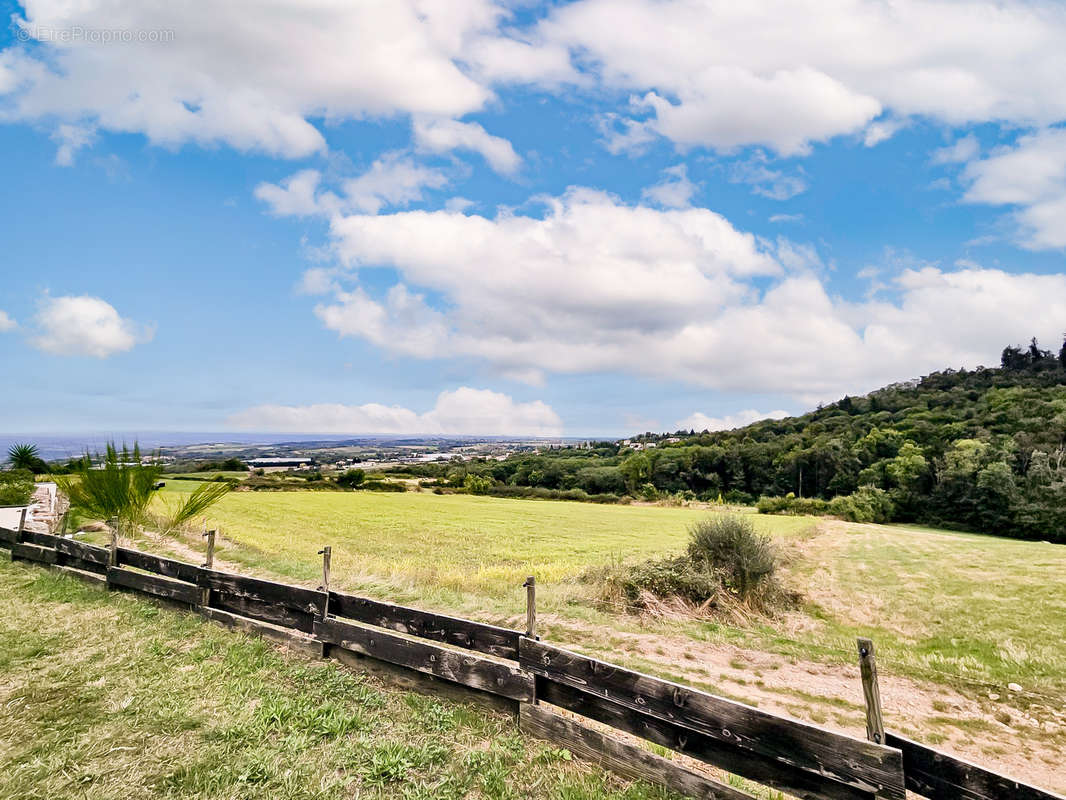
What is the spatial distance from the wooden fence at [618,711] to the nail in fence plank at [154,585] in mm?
502

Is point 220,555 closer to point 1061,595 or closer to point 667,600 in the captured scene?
point 667,600

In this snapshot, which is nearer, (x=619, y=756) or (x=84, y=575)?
(x=619, y=756)

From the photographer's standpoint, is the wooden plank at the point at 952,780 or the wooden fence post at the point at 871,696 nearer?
the wooden plank at the point at 952,780

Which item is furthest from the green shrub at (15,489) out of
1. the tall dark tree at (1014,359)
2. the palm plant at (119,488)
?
the tall dark tree at (1014,359)

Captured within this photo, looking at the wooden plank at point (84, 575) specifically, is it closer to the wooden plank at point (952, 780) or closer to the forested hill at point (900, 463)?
the wooden plank at point (952, 780)

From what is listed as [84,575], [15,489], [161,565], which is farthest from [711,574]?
[15,489]

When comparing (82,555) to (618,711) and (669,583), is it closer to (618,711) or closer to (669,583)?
(618,711)

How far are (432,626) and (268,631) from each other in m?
2.60

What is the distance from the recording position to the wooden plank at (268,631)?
244 inches

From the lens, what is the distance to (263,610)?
22.3 feet

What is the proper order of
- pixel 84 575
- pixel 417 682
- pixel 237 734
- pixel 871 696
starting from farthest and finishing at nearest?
pixel 84 575 → pixel 417 682 → pixel 237 734 → pixel 871 696

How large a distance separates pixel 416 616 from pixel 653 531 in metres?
30.5

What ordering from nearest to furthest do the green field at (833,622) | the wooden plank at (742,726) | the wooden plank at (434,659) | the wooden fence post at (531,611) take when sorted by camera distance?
1. the wooden plank at (742,726)
2. the wooden plank at (434,659)
3. the wooden fence post at (531,611)
4. the green field at (833,622)

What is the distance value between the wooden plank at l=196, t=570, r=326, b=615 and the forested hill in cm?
6160
